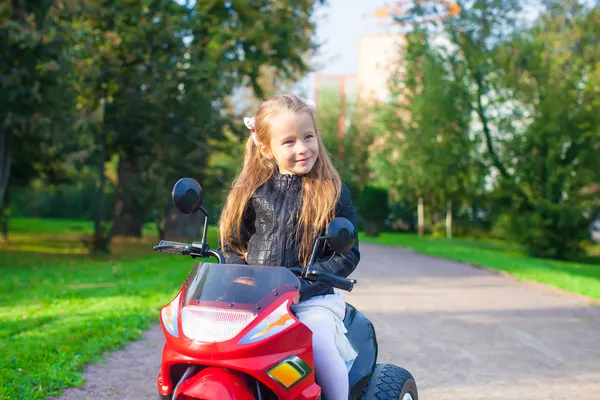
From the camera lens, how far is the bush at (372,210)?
99.1 feet

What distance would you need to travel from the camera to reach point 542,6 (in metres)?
30.6

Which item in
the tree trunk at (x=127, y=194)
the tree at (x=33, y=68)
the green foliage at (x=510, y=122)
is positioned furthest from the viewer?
the green foliage at (x=510, y=122)

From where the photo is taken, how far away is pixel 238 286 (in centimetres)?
257

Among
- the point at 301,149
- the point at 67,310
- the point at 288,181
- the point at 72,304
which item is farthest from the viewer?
the point at 72,304

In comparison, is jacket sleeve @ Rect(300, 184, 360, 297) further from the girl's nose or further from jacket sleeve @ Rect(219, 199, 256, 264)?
jacket sleeve @ Rect(219, 199, 256, 264)

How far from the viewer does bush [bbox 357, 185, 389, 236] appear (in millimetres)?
30219

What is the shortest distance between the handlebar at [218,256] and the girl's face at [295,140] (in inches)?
21.9

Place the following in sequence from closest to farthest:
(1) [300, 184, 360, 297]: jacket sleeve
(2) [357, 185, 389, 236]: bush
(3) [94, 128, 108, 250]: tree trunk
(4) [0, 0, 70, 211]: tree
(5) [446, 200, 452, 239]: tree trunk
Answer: (1) [300, 184, 360, 297]: jacket sleeve
(4) [0, 0, 70, 211]: tree
(3) [94, 128, 108, 250]: tree trunk
(2) [357, 185, 389, 236]: bush
(5) [446, 200, 452, 239]: tree trunk

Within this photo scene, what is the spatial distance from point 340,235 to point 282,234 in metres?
0.47

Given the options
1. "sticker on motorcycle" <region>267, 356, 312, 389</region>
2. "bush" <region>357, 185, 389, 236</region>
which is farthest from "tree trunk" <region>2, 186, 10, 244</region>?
"sticker on motorcycle" <region>267, 356, 312, 389</region>

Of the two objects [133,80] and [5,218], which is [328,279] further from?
[5,218]

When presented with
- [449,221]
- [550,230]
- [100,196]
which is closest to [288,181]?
[100,196]

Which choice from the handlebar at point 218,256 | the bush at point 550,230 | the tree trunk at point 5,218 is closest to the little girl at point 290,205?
the handlebar at point 218,256

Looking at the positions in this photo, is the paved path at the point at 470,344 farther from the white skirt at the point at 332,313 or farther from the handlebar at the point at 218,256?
the white skirt at the point at 332,313
